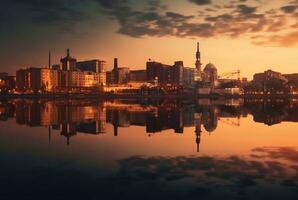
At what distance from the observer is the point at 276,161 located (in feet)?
69.3

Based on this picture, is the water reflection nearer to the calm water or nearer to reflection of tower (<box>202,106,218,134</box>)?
reflection of tower (<box>202,106,218,134</box>)

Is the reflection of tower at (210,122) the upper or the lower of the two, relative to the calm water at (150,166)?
upper

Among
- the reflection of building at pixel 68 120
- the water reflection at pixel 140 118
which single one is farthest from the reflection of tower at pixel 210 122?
the reflection of building at pixel 68 120

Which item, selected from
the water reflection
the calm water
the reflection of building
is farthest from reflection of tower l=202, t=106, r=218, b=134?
the reflection of building

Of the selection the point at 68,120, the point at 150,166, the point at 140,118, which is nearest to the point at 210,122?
the point at 140,118

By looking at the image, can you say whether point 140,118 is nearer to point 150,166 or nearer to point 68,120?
point 68,120

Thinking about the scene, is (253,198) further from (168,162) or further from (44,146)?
(44,146)

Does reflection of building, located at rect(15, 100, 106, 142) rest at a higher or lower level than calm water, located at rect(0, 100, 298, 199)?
higher

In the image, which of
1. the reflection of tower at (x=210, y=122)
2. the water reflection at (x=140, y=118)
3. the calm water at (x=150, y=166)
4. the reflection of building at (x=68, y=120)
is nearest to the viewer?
the calm water at (x=150, y=166)

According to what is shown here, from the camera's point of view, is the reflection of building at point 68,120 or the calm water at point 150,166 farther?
the reflection of building at point 68,120

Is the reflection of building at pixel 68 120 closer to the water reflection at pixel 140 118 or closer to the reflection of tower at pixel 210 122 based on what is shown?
the water reflection at pixel 140 118

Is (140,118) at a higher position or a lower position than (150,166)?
higher

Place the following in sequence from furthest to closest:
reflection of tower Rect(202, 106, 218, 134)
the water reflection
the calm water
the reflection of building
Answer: the water reflection < reflection of tower Rect(202, 106, 218, 134) < the reflection of building < the calm water

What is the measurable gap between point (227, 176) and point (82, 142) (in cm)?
1552
